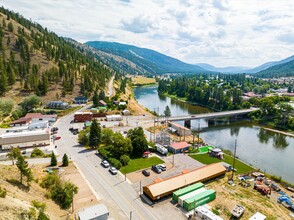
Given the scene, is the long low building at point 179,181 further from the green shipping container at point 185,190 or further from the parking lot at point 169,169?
the parking lot at point 169,169

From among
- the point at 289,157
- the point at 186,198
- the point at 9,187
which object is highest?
the point at 9,187

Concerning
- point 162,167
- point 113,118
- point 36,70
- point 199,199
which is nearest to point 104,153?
point 162,167

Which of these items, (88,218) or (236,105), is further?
(236,105)

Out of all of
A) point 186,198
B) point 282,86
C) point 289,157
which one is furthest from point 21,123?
point 282,86

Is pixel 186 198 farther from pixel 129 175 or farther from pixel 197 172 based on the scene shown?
pixel 129 175

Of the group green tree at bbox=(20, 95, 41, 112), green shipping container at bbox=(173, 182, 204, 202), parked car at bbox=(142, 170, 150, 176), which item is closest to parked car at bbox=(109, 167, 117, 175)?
parked car at bbox=(142, 170, 150, 176)

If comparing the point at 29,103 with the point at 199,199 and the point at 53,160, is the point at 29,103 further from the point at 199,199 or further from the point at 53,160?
the point at 199,199
